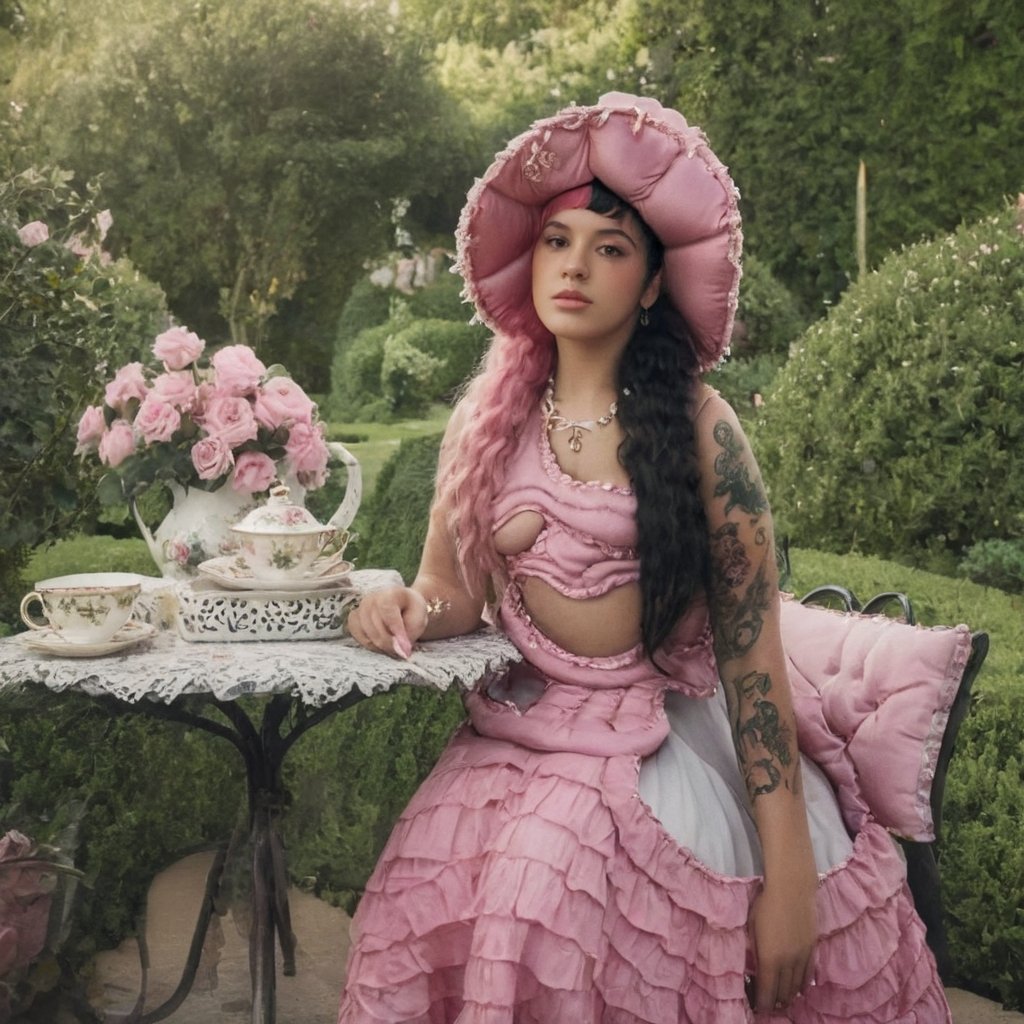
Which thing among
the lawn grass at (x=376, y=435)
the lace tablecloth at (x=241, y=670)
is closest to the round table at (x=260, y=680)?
the lace tablecloth at (x=241, y=670)

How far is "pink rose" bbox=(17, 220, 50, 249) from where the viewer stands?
330 cm

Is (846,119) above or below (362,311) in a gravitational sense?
above

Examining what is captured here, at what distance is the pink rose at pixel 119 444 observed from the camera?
2.88 metres

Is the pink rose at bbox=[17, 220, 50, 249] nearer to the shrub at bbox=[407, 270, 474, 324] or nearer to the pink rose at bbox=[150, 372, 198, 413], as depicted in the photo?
the pink rose at bbox=[150, 372, 198, 413]

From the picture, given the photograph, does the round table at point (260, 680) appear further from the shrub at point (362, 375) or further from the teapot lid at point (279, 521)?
the shrub at point (362, 375)

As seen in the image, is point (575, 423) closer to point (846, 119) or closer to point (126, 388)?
point (126, 388)

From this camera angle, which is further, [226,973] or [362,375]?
[362,375]

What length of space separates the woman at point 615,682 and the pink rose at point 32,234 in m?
1.36

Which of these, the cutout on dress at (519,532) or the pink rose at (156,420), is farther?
the pink rose at (156,420)

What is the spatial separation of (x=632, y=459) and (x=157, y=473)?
1.06m

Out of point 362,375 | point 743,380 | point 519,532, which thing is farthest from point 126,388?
point 362,375

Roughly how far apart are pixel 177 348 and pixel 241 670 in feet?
3.40

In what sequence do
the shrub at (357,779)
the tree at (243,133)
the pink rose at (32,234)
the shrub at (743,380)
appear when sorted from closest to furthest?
1. the pink rose at (32,234)
2. the shrub at (357,779)
3. the shrub at (743,380)
4. the tree at (243,133)

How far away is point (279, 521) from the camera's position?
2.31 m
